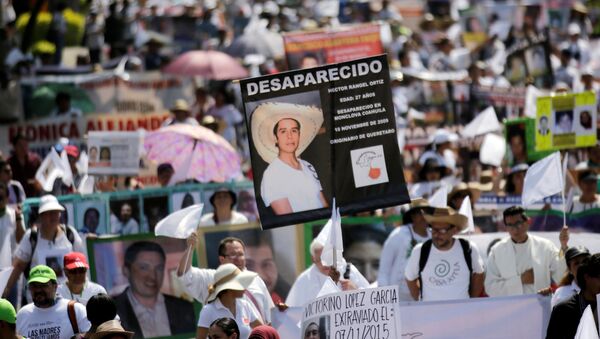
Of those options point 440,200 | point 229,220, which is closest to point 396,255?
point 440,200

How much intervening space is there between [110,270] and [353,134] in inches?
137

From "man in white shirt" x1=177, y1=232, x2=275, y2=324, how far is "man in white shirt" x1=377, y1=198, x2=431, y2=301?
5.36ft

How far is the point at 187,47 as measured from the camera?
29625 millimetres

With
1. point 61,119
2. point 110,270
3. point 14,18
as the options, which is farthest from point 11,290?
point 14,18

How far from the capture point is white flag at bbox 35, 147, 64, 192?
17281 mm

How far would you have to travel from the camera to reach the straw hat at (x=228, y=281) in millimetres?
12820

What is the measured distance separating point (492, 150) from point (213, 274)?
317 inches

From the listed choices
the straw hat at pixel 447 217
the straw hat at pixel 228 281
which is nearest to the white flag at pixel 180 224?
the straw hat at pixel 228 281

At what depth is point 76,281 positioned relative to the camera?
13.3m

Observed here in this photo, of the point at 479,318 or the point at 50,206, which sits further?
the point at 50,206

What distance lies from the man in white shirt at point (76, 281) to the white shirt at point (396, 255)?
270cm

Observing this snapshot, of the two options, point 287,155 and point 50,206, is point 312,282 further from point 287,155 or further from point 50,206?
point 50,206

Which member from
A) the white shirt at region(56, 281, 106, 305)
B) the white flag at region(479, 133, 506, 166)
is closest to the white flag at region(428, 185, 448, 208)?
the white shirt at region(56, 281, 106, 305)

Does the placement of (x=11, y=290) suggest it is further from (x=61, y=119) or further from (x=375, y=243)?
(x=61, y=119)
